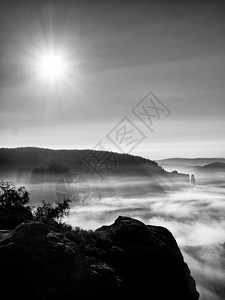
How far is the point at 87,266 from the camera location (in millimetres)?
21672

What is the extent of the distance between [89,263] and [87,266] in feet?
2.49

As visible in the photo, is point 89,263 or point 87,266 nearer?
point 87,266

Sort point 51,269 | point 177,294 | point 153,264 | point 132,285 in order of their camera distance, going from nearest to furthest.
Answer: point 51,269
point 132,285
point 153,264
point 177,294

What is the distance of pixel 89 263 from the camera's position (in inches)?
883

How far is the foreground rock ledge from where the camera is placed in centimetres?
1945

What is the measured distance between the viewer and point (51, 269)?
800 inches

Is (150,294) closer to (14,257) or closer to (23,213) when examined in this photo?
(14,257)

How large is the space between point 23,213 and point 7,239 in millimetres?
16600

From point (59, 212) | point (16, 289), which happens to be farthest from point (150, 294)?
point (59, 212)

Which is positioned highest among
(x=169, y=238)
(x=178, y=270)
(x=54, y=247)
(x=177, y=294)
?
(x=54, y=247)

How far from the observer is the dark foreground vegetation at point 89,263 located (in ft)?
64.1

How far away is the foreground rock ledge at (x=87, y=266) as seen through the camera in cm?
1945

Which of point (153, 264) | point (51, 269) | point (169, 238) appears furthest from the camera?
point (169, 238)

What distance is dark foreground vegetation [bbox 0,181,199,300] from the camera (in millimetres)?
19531
